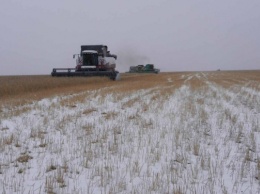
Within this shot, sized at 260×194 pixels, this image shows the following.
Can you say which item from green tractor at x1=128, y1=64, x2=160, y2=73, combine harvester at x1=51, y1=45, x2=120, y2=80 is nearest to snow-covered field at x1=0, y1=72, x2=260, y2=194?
combine harvester at x1=51, y1=45, x2=120, y2=80

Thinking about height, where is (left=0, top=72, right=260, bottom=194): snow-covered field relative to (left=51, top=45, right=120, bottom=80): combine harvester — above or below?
below

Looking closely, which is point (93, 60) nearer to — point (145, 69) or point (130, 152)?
point (130, 152)

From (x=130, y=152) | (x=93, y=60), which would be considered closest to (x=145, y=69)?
(x=93, y=60)

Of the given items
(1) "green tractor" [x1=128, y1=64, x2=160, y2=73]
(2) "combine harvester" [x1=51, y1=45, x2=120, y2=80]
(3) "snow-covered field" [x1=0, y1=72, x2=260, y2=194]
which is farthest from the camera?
(1) "green tractor" [x1=128, y1=64, x2=160, y2=73]

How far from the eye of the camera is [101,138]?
5.89m

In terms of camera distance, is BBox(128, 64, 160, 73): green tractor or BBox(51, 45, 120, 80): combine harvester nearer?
BBox(51, 45, 120, 80): combine harvester

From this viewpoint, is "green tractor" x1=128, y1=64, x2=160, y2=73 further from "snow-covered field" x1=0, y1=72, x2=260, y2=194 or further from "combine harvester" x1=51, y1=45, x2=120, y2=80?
"snow-covered field" x1=0, y1=72, x2=260, y2=194

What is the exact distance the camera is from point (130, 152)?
199 inches

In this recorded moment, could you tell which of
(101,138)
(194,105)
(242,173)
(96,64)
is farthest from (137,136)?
(96,64)

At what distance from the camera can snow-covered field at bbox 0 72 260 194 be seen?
3.80 m

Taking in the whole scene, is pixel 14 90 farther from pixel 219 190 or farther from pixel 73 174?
pixel 219 190

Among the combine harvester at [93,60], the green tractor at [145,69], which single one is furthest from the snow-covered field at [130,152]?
the green tractor at [145,69]

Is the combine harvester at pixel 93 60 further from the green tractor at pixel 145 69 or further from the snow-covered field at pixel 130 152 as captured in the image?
the green tractor at pixel 145 69

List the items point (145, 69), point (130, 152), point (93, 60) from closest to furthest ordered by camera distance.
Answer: point (130, 152), point (93, 60), point (145, 69)
